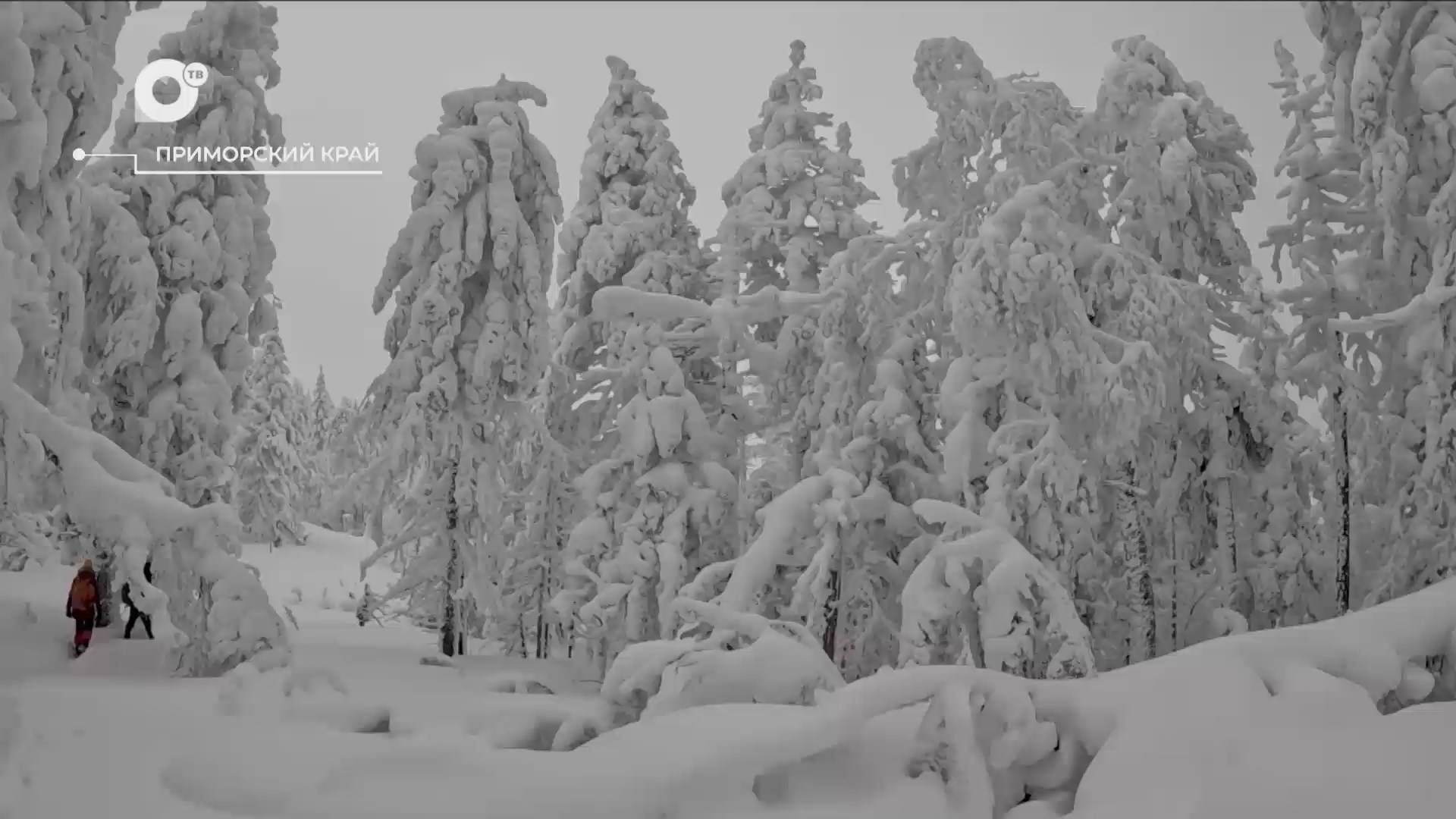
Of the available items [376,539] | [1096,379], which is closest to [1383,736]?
[1096,379]

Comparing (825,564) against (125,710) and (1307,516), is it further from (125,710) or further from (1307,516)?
(1307,516)

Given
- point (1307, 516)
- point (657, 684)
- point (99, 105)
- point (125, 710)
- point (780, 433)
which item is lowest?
point (125, 710)

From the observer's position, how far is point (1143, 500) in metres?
15.5

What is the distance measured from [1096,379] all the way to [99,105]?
387 inches

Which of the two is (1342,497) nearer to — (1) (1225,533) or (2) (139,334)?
(1) (1225,533)

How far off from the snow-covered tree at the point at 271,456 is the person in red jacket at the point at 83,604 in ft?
89.8

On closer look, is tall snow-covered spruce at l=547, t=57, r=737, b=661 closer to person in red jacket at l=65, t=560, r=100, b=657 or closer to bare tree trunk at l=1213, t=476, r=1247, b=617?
person in red jacket at l=65, t=560, r=100, b=657

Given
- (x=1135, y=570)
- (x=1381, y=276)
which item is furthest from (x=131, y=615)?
(x=1381, y=276)

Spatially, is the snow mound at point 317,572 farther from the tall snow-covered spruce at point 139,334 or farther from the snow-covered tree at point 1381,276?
the snow-covered tree at point 1381,276

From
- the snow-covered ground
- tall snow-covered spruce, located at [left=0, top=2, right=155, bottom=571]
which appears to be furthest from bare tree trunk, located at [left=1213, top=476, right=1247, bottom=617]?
tall snow-covered spruce, located at [left=0, top=2, right=155, bottom=571]

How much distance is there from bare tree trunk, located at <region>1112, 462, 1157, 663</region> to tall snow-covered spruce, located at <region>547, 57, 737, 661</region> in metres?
6.37

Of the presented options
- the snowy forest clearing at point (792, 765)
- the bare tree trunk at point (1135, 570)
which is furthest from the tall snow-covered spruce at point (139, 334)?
the bare tree trunk at point (1135, 570)

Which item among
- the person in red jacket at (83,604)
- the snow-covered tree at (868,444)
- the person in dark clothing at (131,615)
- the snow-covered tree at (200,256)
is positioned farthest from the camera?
the snow-covered tree at (200,256)

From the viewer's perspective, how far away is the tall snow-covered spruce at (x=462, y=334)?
19172 millimetres
